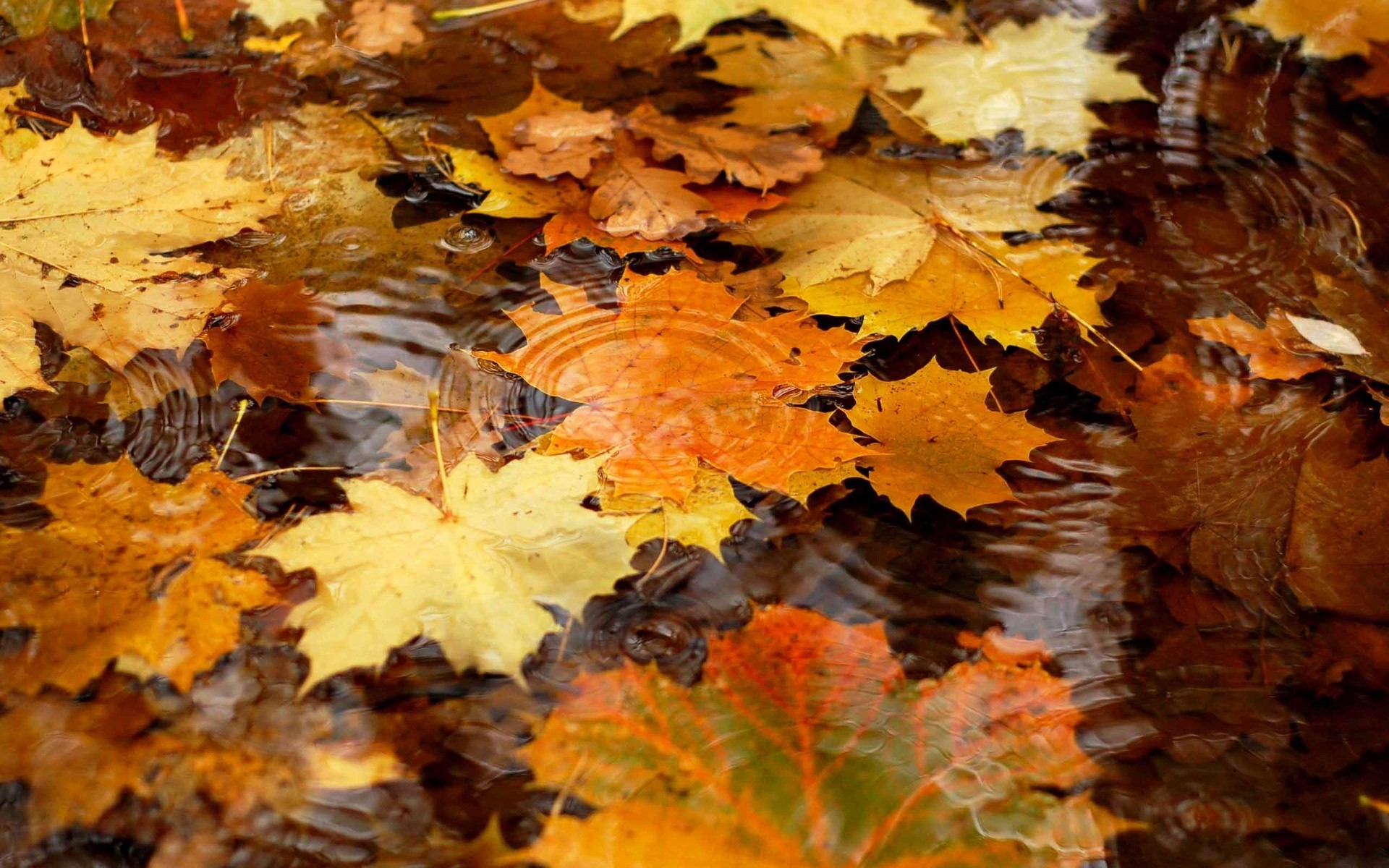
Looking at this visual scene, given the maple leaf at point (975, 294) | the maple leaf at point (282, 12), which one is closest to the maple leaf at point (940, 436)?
the maple leaf at point (975, 294)

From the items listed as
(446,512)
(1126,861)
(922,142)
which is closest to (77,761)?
(446,512)

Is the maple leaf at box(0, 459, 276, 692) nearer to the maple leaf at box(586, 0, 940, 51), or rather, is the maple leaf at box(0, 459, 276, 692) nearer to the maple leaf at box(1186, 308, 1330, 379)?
the maple leaf at box(586, 0, 940, 51)

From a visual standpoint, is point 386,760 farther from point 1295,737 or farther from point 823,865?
point 1295,737

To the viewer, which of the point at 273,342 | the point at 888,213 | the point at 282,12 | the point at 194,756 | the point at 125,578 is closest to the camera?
the point at 194,756

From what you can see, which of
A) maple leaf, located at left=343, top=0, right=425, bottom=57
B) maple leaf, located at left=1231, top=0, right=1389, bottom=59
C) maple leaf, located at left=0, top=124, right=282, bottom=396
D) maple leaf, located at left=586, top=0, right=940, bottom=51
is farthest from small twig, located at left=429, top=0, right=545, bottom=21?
maple leaf, located at left=1231, top=0, right=1389, bottom=59

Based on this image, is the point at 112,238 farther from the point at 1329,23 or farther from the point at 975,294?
the point at 1329,23

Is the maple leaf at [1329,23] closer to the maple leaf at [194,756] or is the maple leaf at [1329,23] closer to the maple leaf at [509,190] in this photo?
the maple leaf at [509,190]

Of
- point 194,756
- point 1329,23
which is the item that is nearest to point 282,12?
point 194,756
